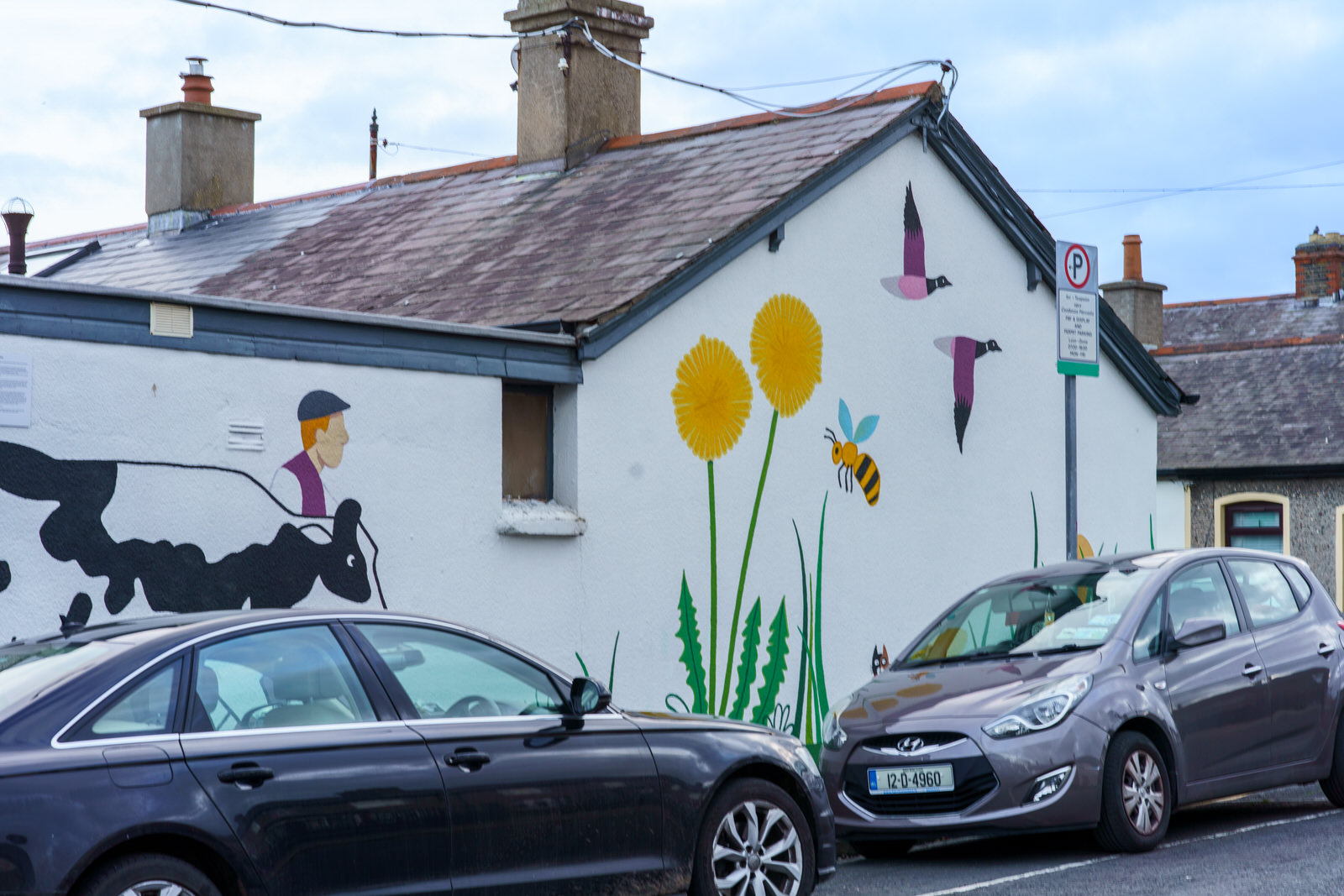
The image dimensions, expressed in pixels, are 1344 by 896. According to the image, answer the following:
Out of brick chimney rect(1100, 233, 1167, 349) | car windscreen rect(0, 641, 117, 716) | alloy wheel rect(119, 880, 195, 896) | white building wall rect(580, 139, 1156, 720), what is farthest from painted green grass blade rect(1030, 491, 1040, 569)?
brick chimney rect(1100, 233, 1167, 349)

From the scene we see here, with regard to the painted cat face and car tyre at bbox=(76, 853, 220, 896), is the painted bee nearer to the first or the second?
the painted cat face

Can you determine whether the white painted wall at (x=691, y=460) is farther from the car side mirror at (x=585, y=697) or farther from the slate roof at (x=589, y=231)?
→ the car side mirror at (x=585, y=697)

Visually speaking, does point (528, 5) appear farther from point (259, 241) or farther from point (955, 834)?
point (955, 834)

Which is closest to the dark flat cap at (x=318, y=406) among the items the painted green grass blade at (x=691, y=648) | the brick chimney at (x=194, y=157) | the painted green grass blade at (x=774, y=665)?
the painted green grass blade at (x=691, y=648)

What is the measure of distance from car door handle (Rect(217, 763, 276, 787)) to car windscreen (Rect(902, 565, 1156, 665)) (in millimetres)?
5145

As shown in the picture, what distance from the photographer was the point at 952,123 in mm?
14141

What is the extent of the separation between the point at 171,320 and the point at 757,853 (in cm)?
440

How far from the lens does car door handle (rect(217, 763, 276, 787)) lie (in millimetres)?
5328

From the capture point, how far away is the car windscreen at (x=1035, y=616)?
924 centimetres

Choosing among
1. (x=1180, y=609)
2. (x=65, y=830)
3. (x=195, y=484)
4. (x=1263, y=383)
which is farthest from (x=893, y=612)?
(x=1263, y=383)

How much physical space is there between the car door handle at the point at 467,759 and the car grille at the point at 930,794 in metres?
3.22

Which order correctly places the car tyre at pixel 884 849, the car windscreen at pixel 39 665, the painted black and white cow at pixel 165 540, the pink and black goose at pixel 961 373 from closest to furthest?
1. the car windscreen at pixel 39 665
2. the painted black and white cow at pixel 165 540
3. the car tyre at pixel 884 849
4. the pink and black goose at pixel 961 373

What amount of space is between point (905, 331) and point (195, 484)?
6.69m

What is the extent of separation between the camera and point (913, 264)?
13.8 metres
